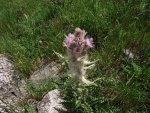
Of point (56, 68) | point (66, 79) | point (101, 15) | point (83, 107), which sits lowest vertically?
point (83, 107)

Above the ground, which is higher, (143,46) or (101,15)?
(101,15)

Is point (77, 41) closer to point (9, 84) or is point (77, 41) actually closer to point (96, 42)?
point (96, 42)

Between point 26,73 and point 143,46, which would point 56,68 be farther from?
point 143,46

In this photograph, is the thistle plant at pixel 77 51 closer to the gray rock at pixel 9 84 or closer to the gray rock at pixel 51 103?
the gray rock at pixel 51 103

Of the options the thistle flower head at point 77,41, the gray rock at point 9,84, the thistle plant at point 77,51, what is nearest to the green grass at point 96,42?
the gray rock at point 9,84

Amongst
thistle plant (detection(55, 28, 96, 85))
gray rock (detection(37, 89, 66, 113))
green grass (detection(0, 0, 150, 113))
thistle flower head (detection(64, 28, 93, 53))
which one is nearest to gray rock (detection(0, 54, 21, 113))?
green grass (detection(0, 0, 150, 113))

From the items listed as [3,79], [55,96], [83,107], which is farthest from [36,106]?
[83,107]

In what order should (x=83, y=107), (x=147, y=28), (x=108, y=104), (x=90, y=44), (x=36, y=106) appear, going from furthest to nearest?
(x=147, y=28)
(x=36, y=106)
(x=108, y=104)
(x=83, y=107)
(x=90, y=44)
